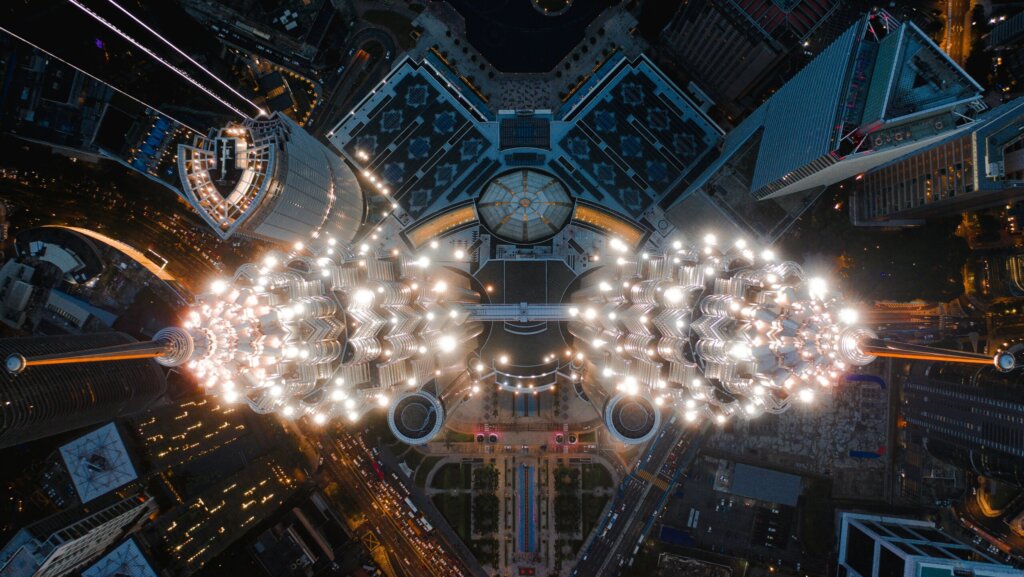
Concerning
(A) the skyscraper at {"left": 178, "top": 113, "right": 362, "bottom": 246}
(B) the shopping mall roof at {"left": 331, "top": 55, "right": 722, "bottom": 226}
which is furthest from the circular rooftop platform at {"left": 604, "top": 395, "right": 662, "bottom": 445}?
(A) the skyscraper at {"left": 178, "top": 113, "right": 362, "bottom": 246}

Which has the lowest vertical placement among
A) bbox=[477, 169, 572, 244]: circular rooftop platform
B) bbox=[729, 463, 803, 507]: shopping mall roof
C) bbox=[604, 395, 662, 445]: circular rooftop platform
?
bbox=[729, 463, 803, 507]: shopping mall roof

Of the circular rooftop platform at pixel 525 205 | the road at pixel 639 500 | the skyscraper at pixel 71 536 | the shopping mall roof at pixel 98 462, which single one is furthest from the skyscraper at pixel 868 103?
the skyscraper at pixel 71 536

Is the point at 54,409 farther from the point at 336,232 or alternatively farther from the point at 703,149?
the point at 703,149

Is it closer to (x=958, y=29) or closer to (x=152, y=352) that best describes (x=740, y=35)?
(x=958, y=29)

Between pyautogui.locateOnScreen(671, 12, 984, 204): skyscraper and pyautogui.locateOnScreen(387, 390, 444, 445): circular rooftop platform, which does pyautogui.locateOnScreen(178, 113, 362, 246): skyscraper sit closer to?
pyautogui.locateOnScreen(387, 390, 444, 445): circular rooftop platform

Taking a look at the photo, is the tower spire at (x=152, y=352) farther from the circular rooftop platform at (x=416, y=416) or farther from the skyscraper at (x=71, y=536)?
the skyscraper at (x=71, y=536)

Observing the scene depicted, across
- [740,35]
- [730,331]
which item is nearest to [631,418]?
[730,331]
